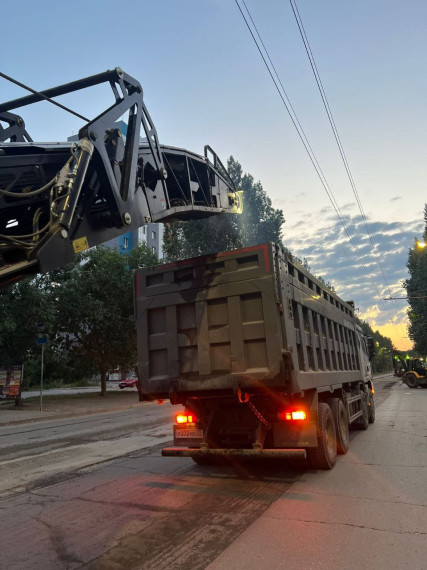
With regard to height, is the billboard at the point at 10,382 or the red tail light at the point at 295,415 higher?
the billboard at the point at 10,382

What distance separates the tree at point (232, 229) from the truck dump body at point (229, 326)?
23138 mm

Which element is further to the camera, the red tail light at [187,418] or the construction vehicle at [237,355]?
the red tail light at [187,418]

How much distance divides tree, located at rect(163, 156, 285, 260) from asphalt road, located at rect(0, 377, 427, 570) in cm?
2372

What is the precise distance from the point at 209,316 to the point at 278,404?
1.53 meters

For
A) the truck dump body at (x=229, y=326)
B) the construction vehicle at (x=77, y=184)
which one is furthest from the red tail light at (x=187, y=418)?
the construction vehicle at (x=77, y=184)

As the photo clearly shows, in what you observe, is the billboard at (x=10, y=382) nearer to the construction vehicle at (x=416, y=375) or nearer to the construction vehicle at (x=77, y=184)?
the construction vehicle at (x=77, y=184)

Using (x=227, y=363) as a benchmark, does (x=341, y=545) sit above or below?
below

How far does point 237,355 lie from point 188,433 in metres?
1.57

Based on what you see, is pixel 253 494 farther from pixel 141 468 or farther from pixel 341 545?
pixel 141 468

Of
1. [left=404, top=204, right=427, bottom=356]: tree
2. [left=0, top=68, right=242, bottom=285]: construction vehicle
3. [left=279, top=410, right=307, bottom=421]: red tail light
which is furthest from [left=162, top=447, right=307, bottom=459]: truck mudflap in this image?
[left=404, top=204, right=427, bottom=356]: tree

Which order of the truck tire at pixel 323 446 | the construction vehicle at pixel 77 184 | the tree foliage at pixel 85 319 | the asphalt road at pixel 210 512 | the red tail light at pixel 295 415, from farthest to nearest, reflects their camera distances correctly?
the tree foliage at pixel 85 319 < the truck tire at pixel 323 446 < the red tail light at pixel 295 415 < the construction vehicle at pixel 77 184 < the asphalt road at pixel 210 512

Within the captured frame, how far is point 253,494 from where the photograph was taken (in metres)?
5.11

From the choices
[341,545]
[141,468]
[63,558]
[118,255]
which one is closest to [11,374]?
[118,255]

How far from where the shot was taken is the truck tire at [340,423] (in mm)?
7039
